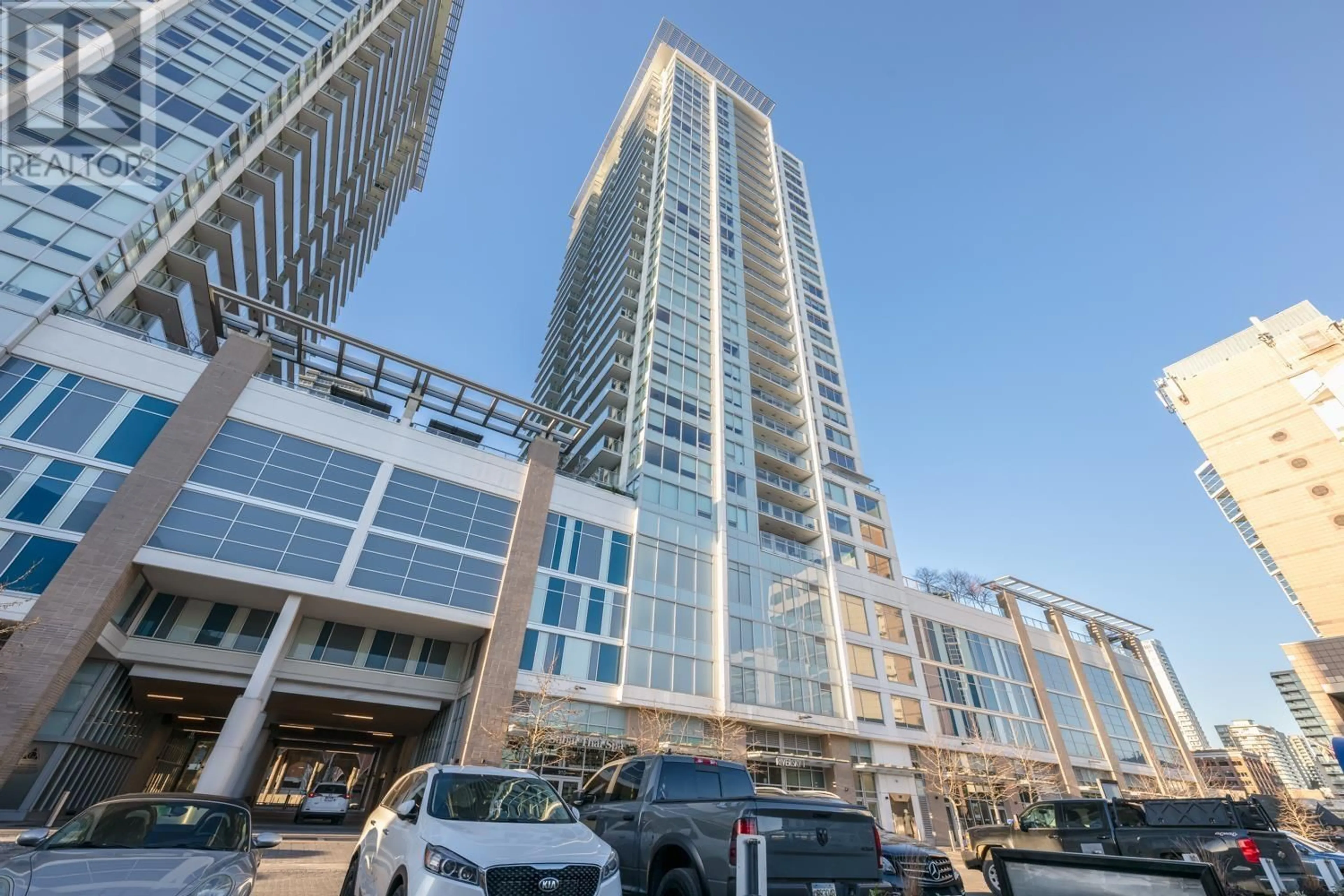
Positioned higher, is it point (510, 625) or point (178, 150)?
point (178, 150)

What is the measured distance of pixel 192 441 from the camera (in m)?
23.4

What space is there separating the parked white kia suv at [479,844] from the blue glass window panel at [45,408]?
79.4ft

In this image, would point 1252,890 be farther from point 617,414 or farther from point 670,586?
point 617,414

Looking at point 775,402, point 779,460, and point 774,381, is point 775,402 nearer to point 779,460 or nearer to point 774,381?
point 774,381

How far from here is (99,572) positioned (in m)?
19.8

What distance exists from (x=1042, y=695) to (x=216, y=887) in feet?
179

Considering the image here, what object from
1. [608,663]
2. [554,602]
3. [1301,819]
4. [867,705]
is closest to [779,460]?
[867,705]

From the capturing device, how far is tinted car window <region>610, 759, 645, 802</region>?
8.34 metres

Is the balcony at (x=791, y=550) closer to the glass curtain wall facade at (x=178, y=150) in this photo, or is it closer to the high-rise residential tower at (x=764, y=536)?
the high-rise residential tower at (x=764, y=536)

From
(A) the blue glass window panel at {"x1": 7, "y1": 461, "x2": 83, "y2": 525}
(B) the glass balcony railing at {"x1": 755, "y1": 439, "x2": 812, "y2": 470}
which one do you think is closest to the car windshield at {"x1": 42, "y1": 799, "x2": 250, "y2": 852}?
(A) the blue glass window panel at {"x1": 7, "y1": 461, "x2": 83, "y2": 525}

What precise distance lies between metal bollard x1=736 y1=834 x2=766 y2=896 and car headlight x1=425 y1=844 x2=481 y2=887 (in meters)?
2.53

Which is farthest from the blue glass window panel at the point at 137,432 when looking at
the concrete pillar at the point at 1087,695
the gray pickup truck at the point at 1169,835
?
the concrete pillar at the point at 1087,695

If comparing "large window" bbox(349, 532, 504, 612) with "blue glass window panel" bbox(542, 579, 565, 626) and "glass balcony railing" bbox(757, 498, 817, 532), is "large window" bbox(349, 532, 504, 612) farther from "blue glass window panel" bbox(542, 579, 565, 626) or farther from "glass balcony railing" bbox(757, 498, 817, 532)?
"glass balcony railing" bbox(757, 498, 817, 532)

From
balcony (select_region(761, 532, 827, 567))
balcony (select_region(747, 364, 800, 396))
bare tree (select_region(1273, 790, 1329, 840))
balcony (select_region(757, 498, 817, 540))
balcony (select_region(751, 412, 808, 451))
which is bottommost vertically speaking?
bare tree (select_region(1273, 790, 1329, 840))
